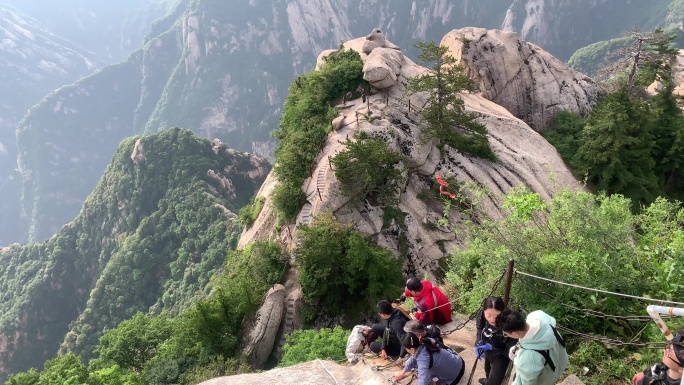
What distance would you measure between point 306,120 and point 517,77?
17916 mm

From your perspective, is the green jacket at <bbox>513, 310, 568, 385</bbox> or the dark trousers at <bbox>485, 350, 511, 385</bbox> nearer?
the green jacket at <bbox>513, 310, 568, 385</bbox>

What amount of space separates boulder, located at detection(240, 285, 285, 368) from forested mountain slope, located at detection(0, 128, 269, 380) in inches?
1073

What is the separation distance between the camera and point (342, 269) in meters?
18.2

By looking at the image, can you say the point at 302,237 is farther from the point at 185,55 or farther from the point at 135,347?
the point at 185,55

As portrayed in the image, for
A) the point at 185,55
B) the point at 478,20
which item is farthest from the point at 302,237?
the point at 185,55

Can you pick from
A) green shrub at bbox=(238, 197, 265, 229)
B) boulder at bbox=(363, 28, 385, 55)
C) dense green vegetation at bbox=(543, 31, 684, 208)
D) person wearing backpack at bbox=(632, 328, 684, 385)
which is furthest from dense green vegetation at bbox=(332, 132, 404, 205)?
person wearing backpack at bbox=(632, 328, 684, 385)

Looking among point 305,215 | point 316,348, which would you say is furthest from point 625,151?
point 316,348

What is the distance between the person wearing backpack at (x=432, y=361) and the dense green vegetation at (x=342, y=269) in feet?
35.0

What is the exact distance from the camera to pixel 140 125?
599 ft

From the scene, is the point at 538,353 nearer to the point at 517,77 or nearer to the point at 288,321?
the point at 288,321

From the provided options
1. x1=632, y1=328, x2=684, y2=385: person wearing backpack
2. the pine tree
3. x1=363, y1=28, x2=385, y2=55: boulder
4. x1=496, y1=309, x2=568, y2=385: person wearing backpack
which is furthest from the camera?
x1=363, y1=28, x2=385, y2=55: boulder

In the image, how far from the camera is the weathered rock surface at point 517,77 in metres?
31.3

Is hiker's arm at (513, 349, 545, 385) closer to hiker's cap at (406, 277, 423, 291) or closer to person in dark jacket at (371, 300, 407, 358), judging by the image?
person in dark jacket at (371, 300, 407, 358)

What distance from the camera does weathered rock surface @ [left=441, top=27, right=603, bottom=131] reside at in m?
31.3
